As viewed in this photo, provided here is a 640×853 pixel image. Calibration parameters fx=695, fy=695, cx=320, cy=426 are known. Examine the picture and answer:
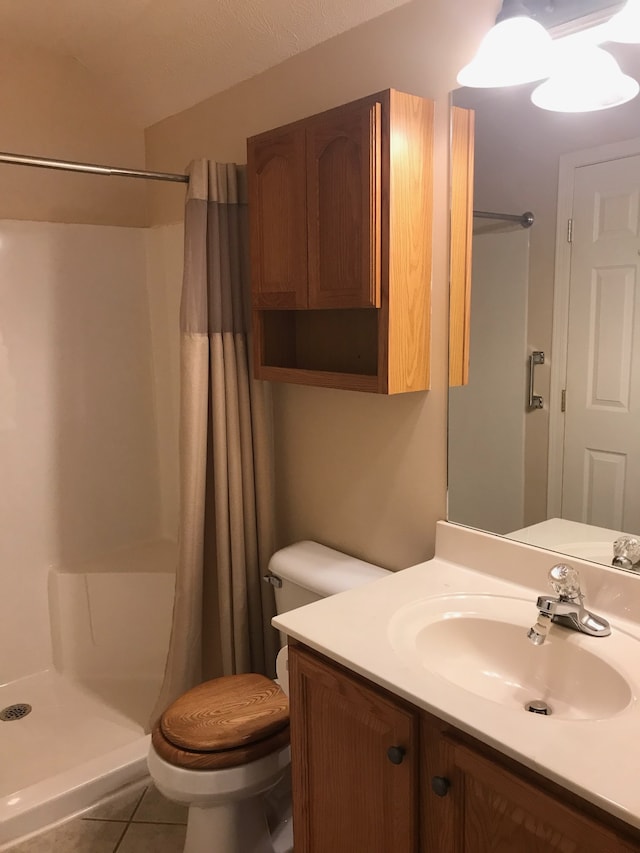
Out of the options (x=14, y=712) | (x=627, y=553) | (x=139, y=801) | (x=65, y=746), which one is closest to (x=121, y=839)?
(x=139, y=801)

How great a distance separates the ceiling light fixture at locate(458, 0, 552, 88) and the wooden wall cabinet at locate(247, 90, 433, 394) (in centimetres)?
21

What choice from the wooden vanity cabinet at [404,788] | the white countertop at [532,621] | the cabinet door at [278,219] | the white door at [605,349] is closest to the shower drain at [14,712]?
the wooden vanity cabinet at [404,788]

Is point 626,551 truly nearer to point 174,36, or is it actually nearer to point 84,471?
point 174,36

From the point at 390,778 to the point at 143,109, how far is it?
2.39 m

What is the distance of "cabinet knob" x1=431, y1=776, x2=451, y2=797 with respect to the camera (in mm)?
1108

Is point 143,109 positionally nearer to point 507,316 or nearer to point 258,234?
point 258,234

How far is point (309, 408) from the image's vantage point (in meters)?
2.09

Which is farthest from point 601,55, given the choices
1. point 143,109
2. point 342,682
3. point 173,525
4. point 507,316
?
point 173,525

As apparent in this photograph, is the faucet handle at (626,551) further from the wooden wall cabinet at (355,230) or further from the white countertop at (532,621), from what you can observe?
the wooden wall cabinet at (355,230)

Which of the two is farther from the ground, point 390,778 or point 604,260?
point 604,260

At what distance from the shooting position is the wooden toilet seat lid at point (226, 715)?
64.2 inches

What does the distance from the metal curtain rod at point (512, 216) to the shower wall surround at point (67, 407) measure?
1.55 meters

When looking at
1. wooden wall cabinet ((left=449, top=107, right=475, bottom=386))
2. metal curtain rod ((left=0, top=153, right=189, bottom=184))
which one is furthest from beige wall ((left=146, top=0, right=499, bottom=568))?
metal curtain rod ((left=0, top=153, right=189, bottom=184))

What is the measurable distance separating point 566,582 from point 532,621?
0.12 m
